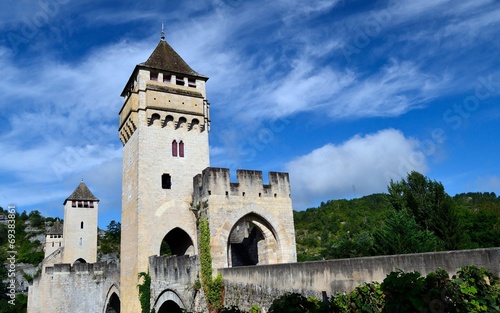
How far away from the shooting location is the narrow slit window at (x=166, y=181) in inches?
830

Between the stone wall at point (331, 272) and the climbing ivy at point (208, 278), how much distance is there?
20.2 inches

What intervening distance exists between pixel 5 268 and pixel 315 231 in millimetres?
53164

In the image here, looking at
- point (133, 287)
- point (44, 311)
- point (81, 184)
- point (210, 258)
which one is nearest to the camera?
point (210, 258)

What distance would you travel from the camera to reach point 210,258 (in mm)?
16094

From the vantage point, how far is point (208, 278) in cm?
1574

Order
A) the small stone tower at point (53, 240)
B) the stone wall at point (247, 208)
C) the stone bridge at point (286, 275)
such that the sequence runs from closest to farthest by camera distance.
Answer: the stone bridge at point (286, 275), the stone wall at point (247, 208), the small stone tower at point (53, 240)

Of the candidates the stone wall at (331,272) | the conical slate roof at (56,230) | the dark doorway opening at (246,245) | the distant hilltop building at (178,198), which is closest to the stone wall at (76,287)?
the distant hilltop building at (178,198)

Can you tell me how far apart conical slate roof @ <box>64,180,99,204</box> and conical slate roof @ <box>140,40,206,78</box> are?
79.4 ft

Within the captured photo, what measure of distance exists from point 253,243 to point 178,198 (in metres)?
4.57

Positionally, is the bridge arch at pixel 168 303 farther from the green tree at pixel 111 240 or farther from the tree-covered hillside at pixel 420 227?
the green tree at pixel 111 240

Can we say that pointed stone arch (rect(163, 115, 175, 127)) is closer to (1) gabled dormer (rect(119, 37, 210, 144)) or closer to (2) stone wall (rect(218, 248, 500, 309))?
(1) gabled dormer (rect(119, 37, 210, 144))

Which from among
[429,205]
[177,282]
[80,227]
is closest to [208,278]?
[177,282]

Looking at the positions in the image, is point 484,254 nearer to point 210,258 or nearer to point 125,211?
point 210,258

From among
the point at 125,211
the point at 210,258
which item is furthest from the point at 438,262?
the point at 125,211
